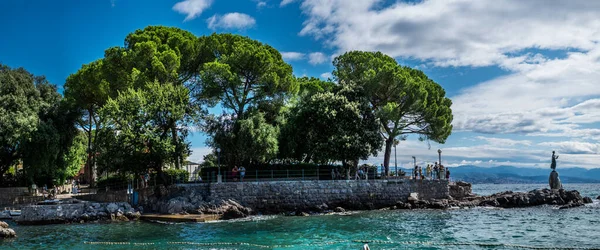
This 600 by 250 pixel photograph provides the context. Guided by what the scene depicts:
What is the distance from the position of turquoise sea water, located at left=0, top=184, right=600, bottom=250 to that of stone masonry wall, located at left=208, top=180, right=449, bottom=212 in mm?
2540

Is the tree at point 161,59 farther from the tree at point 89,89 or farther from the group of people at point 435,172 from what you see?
the group of people at point 435,172

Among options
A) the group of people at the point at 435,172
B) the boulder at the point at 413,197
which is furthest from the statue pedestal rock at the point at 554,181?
the boulder at the point at 413,197

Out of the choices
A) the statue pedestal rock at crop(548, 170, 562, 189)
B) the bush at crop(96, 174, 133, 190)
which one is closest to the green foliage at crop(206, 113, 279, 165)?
the bush at crop(96, 174, 133, 190)

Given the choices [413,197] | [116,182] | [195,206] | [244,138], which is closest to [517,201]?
[413,197]

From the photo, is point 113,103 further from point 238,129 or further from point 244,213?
point 244,213

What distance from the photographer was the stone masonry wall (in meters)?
30.2

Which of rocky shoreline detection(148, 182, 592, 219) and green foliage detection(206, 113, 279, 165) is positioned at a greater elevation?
green foliage detection(206, 113, 279, 165)

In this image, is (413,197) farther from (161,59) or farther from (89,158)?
(89,158)

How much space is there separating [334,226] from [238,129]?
11476mm

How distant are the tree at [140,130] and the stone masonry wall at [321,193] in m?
3.99

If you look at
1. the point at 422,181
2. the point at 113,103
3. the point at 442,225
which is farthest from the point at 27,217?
the point at 422,181

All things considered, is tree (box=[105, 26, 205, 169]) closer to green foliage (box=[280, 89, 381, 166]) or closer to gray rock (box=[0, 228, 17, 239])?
green foliage (box=[280, 89, 381, 166])

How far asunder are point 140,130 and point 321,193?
11.6m

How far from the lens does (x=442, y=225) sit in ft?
75.8
